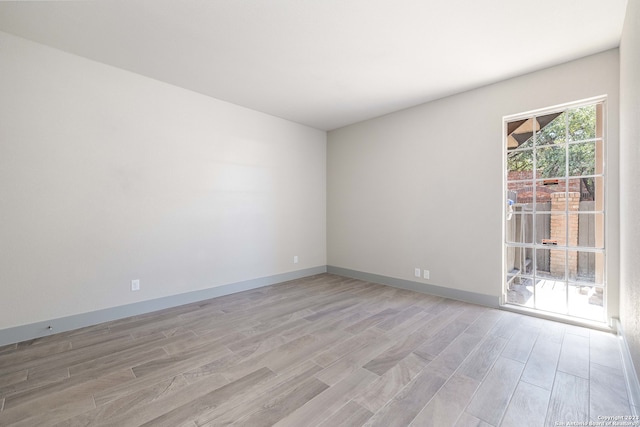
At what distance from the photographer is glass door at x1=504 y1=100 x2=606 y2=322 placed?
2826 millimetres

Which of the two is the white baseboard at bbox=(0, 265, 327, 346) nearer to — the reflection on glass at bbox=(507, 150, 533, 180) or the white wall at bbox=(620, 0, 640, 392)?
the reflection on glass at bbox=(507, 150, 533, 180)

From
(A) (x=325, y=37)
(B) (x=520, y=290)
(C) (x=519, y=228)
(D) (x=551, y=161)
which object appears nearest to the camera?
(A) (x=325, y=37)

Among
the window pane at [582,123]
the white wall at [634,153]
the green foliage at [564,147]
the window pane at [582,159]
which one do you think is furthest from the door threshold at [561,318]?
the window pane at [582,123]

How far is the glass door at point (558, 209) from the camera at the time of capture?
9.27ft

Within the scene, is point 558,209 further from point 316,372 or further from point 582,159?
point 316,372

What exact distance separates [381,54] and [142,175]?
3030mm

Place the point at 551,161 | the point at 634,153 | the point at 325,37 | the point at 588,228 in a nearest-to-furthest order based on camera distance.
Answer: the point at 634,153, the point at 325,37, the point at 588,228, the point at 551,161

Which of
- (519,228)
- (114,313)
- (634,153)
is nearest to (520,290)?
(519,228)

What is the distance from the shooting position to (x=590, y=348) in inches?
91.4

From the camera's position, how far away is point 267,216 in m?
4.49

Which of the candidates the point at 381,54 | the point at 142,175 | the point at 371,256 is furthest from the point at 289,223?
the point at 381,54

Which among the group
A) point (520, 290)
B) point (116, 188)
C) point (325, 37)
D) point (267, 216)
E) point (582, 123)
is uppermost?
point (325, 37)

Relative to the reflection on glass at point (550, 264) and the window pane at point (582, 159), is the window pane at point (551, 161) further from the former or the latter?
the reflection on glass at point (550, 264)

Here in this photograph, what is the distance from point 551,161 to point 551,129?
0.38 m
